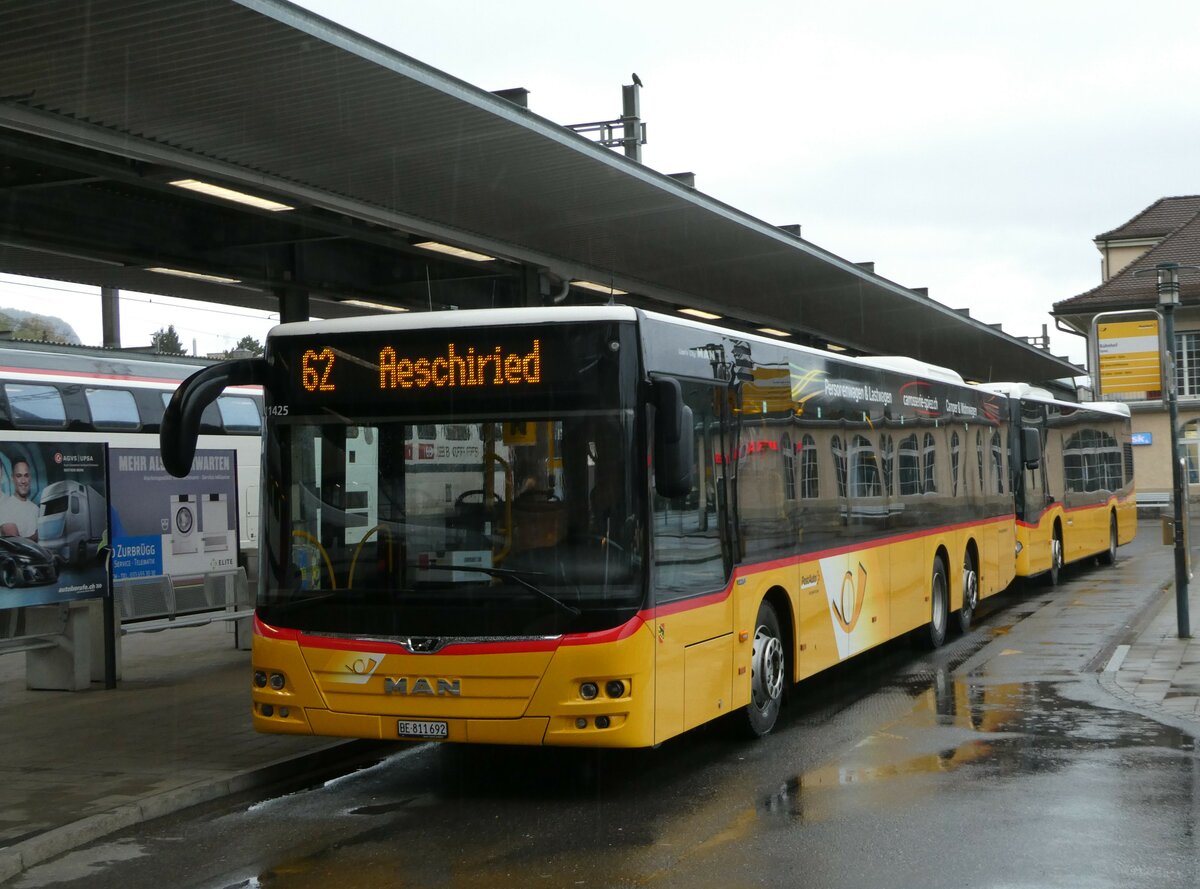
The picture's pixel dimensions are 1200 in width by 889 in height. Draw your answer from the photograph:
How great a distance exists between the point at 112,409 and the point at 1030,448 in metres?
13.6

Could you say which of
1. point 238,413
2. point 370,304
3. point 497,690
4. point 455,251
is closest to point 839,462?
point 497,690

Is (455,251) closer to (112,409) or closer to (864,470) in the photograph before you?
(112,409)

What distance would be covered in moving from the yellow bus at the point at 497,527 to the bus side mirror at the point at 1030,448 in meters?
12.3

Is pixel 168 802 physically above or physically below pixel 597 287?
below

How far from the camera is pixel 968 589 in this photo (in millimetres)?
16922

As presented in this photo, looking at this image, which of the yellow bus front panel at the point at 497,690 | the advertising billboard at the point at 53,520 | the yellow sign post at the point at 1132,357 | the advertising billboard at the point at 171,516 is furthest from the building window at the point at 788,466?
the yellow sign post at the point at 1132,357

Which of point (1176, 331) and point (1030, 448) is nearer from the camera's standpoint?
point (1030, 448)

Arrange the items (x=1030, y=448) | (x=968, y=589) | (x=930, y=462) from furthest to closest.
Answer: (x=1030, y=448), (x=968, y=589), (x=930, y=462)

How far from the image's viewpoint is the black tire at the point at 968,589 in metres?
16.6

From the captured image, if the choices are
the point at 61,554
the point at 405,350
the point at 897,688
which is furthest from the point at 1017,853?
the point at 61,554

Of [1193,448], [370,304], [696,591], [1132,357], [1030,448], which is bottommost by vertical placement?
[696,591]

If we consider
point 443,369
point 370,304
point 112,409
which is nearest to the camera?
point 443,369

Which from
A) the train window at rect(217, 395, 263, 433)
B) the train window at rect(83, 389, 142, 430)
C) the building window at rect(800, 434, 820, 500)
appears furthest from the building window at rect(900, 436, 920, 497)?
the train window at rect(217, 395, 263, 433)

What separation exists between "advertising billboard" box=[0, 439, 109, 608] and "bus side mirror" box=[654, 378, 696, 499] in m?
6.58
